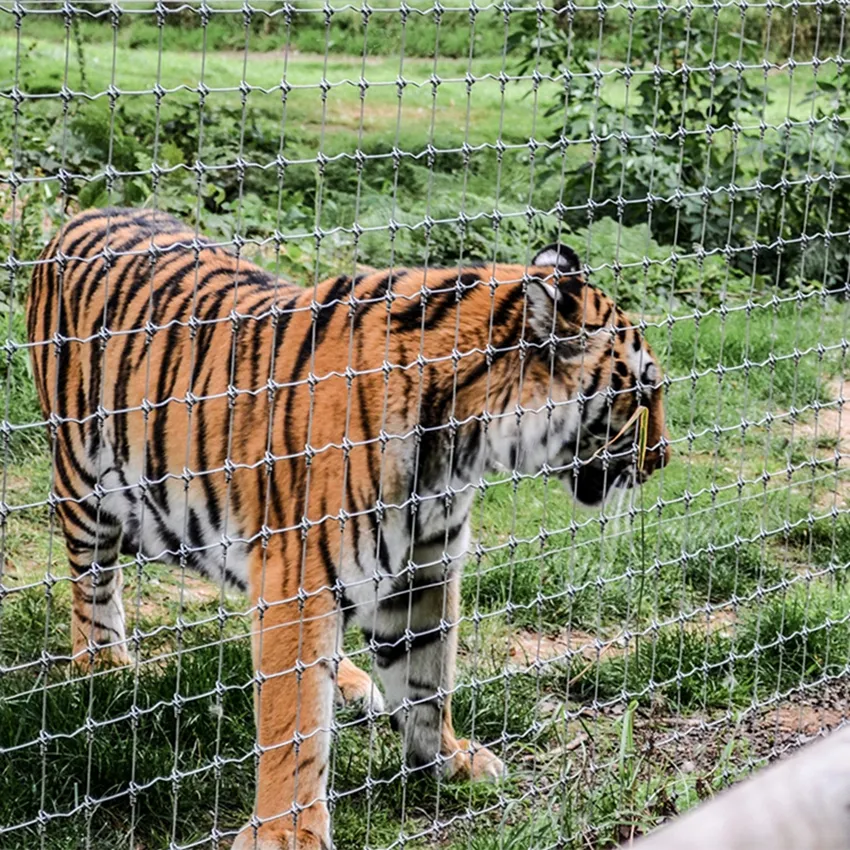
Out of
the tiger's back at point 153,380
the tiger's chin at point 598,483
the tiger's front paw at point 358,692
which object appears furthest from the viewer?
the tiger's front paw at point 358,692

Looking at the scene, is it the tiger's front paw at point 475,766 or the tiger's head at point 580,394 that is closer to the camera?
the tiger's head at point 580,394

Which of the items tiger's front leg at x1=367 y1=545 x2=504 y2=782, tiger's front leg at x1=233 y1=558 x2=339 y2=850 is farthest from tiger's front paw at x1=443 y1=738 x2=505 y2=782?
tiger's front leg at x1=233 y1=558 x2=339 y2=850

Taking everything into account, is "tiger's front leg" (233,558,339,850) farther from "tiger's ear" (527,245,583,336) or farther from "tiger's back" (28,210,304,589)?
"tiger's ear" (527,245,583,336)

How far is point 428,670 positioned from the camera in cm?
371

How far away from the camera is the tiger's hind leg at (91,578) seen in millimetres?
4082

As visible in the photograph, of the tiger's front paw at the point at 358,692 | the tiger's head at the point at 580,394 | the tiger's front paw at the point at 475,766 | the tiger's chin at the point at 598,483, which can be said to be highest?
the tiger's head at the point at 580,394

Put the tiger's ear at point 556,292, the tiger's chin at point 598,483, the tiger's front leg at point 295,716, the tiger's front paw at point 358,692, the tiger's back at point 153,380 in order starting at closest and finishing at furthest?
1. the tiger's front leg at point 295,716
2. the tiger's ear at point 556,292
3. the tiger's back at point 153,380
4. the tiger's chin at point 598,483
5. the tiger's front paw at point 358,692

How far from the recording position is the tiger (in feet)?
10.6

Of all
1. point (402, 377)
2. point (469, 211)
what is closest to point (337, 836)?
point (402, 377)

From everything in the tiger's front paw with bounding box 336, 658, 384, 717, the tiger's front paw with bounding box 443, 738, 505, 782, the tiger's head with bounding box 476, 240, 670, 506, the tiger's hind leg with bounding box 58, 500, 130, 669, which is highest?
the tiger's head with bounding box 476, 240, 670, 506

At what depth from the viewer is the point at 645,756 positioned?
3611mm

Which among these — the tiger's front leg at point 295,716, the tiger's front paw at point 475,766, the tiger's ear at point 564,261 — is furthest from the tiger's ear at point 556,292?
the tiger's front paw at point 475,766

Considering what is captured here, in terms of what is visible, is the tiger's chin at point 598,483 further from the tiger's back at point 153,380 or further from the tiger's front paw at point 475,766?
the tiger's back at point 153,380

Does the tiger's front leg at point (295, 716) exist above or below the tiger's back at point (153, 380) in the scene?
below
